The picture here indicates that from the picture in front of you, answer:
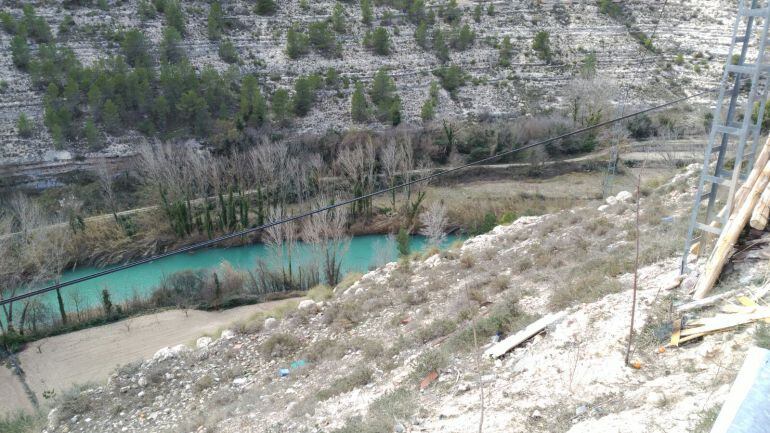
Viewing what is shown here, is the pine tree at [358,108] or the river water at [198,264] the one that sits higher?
the pine tree at [358,108]

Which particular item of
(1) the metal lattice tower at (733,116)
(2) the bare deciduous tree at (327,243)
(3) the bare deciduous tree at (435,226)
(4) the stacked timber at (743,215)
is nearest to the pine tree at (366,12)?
(3) the bare deciduous tree at (435,226)

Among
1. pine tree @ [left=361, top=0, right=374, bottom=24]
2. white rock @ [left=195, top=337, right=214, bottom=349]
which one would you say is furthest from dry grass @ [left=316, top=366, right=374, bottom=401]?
pine tree @ [left=361, top=0, right=374, bottom=24]

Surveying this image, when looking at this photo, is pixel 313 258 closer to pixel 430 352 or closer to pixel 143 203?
pixel 143 203

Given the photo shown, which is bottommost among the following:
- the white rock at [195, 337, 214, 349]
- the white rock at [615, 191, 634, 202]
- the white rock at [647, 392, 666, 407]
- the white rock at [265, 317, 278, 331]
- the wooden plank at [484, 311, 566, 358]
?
the white rock at [195, 337, 214, 349]

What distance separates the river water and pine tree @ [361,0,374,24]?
20947mm

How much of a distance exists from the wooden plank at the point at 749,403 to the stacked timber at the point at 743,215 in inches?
129

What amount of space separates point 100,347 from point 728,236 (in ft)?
62.1

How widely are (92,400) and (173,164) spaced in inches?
715

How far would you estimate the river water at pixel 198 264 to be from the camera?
23516 mm

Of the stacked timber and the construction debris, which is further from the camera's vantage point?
the stacked timber

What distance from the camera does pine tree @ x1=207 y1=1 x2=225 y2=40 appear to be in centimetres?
3916

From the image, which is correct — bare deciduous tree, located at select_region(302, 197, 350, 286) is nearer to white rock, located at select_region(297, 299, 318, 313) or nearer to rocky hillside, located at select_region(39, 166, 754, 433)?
rocky hillside, located at select_region(39, 166, 754, 433)

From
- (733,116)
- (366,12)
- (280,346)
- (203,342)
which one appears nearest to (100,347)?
(203,342)

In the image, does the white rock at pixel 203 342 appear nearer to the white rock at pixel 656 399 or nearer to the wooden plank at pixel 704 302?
the wooden plank at pixel 704 302
